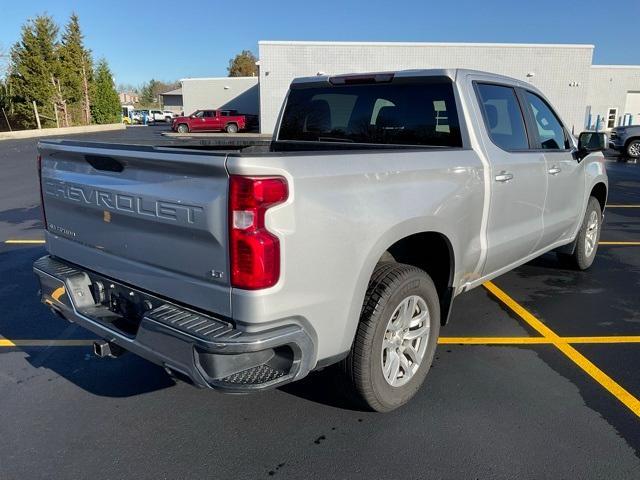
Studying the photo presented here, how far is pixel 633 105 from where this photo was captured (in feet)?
131

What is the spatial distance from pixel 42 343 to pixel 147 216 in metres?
2.23

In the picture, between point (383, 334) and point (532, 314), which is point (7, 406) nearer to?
point (383, 334)

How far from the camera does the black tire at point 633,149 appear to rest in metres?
21.2

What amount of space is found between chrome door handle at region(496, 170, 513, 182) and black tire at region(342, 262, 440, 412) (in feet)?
3.40

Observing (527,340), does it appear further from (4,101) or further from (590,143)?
(4,101)

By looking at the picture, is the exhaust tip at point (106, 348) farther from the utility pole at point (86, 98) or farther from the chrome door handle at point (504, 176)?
the utility pole at point (86, 98)

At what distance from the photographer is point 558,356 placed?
3.87m

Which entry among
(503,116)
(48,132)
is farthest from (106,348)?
(48,132)

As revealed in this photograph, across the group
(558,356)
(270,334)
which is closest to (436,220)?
(270,334)

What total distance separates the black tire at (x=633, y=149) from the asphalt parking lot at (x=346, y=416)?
1983 cm

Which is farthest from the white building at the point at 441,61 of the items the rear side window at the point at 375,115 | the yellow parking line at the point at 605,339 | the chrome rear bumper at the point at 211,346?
the chrome rear bumper at the point at 211,346

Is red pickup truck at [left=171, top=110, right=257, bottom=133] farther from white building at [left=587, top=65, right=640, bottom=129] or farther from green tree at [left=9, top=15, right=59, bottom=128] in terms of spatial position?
white building at [left=587, top=65, right=640, bottom=129]

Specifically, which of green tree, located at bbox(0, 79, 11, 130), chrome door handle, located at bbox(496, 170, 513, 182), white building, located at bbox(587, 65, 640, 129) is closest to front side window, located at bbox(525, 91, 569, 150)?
chrome door handle, located at bbox(496, 170, 513, 182)

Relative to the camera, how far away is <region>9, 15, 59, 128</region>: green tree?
36031mm
